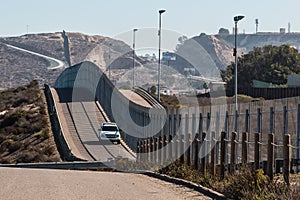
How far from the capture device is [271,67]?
4466 inches

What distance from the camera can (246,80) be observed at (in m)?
115

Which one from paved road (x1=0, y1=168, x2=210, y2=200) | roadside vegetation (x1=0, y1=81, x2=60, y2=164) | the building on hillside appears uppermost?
the building on hillside

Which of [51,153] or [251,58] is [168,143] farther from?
[251,58]

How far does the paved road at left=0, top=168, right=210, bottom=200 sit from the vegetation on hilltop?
8939 centimetres

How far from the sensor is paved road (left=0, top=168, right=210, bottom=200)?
16.3 metres

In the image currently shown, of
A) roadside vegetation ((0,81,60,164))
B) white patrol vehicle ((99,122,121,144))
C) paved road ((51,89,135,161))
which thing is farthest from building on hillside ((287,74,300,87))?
white patrol vehicle ((99,122,121,144))

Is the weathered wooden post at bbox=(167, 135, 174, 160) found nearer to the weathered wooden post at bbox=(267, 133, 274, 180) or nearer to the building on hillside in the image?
the weathered wooden post at bbox=(267, 133, 274, 180)

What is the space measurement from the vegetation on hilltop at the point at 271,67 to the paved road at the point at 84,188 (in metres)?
89.4

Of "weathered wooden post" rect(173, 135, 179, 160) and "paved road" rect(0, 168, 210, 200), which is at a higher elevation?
"weathered wooden post" rect(173, 135, 179, 160)

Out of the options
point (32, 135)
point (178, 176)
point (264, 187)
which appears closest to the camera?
point (264, 187)

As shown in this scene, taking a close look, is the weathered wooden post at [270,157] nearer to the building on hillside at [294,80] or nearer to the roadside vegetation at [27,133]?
the roadside vegetation at [27,133]

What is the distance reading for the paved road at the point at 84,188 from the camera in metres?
16.3

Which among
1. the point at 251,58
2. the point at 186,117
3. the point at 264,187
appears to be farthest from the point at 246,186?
the point at 251,58

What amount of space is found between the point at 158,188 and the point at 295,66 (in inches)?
3945
